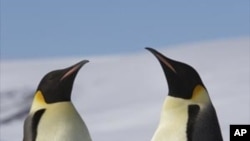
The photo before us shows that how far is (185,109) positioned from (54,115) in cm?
60

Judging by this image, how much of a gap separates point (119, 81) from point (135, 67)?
5.35 ft

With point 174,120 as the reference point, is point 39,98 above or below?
above

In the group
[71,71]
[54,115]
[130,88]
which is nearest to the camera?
[71,71]

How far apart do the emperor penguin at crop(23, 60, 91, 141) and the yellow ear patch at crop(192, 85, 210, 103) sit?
517 millimetres

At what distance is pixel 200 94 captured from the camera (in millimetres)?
4691

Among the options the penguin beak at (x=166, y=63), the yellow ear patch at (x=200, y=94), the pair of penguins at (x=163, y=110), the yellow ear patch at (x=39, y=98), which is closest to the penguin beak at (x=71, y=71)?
the pair of penguins at (x=163, y=110)

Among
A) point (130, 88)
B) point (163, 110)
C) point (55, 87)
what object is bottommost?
point (130, 88)

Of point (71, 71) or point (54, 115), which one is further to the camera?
point (54, 115)

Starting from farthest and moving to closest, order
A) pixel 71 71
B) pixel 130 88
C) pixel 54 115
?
pixel 130 88
pixel 54 115
pixel 71 71

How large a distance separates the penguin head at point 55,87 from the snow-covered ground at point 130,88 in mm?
7698

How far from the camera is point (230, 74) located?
23531 millimetres

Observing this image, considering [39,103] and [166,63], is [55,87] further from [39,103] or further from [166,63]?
[166,63]

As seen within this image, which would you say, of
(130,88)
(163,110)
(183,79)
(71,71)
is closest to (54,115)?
(71,71)

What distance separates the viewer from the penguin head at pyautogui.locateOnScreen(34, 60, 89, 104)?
4676 mm
